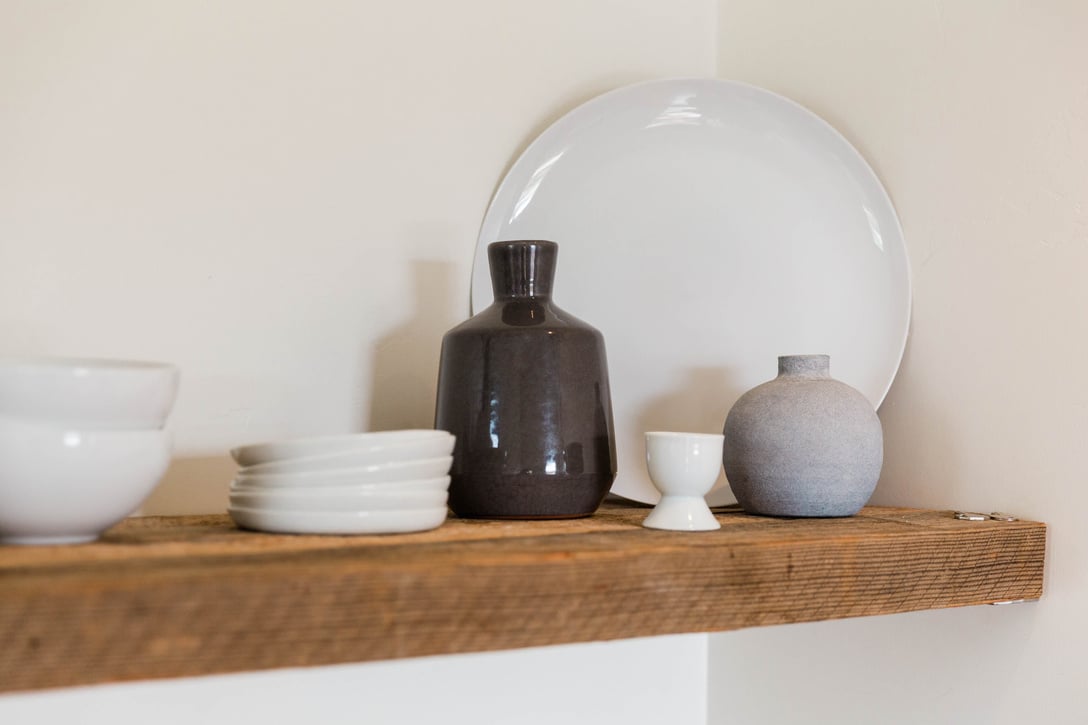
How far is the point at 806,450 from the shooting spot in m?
0.98

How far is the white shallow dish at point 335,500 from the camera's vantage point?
2.60ft

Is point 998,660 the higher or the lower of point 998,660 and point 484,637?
the lower

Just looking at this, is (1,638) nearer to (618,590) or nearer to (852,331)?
(618,590)

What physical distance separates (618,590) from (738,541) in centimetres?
13

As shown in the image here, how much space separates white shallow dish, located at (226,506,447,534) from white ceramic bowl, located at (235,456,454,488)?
0.07 feet

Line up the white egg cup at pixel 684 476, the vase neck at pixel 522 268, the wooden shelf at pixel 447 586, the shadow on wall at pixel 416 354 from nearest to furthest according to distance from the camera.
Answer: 1. the wooden shelf at pixel 447 586
2. the white egg cup at pixel 684 476
3. the vase neck at pixel 522 268
4. the shadow on wall at pixel 416 354

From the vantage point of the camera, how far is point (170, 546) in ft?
2.44

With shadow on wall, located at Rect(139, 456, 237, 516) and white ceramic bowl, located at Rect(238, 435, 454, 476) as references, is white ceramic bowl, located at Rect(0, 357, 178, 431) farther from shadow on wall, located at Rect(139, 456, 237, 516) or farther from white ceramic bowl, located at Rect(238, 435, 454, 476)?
shadow on wall, located at Rect(139, 456, 237, 516)

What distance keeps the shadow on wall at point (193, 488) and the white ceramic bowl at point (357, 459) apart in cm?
23

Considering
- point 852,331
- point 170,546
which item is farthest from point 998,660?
point 170,546

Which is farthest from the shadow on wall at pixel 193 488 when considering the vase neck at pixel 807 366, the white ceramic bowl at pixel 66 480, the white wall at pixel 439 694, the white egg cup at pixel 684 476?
the vase neck at pixel 807 366

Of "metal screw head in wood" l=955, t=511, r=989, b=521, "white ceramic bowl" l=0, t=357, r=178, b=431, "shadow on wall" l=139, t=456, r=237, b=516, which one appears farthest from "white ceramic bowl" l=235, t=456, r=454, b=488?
"metal screw head in wood" l=955, t=511, r=989, b=521

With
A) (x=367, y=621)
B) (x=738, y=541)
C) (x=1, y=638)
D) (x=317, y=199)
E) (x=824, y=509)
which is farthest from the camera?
(x=317, y=199)

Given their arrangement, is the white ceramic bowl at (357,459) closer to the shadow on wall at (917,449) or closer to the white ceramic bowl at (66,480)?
the white ceramic bowl at (66,480)
